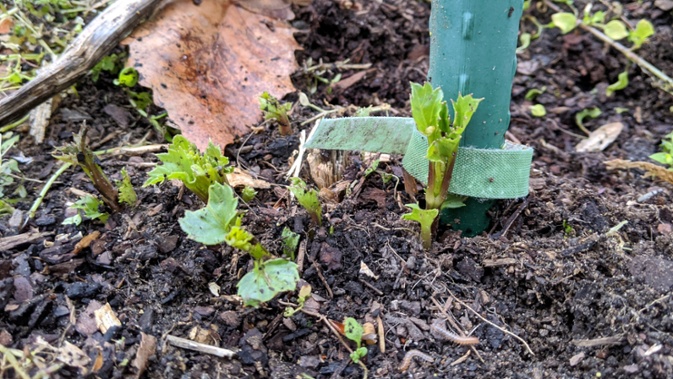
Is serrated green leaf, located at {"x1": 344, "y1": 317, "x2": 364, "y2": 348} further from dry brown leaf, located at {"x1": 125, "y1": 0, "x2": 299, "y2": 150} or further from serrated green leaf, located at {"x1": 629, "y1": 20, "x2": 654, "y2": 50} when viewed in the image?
serrated green leaf, located at {"x1": 629, "y1": 20, "x2": 654, "y2": 50}

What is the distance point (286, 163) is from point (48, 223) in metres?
0.74

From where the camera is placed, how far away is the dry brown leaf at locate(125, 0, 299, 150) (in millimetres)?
2010

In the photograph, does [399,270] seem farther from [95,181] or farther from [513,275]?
[95,181]

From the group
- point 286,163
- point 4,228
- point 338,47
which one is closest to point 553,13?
point 338,47

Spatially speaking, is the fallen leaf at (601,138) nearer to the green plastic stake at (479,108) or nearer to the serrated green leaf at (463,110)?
the green plastic stake at (479,108)

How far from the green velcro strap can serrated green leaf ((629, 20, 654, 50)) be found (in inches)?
54.3

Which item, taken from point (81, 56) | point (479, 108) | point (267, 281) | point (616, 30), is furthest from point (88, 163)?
point (616, 30)

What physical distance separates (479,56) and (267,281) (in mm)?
750

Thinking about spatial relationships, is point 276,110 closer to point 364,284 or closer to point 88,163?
point 88,163

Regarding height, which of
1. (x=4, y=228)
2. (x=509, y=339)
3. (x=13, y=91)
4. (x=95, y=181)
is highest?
(x=13, y=91)

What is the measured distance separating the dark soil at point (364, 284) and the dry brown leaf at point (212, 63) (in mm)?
170

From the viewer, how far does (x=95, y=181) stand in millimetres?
1611

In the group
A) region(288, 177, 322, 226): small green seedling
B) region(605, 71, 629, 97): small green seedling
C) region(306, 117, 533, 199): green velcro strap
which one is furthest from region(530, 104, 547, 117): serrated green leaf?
region(288, 177, 322, 226): small green seedling

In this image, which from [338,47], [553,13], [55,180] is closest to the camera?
[55,180]
